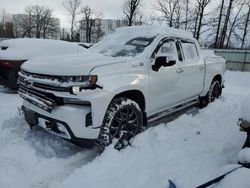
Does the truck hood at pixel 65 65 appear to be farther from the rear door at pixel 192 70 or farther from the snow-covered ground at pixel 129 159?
the rear door at pixel 192 70

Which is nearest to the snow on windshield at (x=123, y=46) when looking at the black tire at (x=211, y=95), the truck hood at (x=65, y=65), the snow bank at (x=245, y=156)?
the truck hood at (x=65, y=65)

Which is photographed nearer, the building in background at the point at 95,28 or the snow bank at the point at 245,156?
the snow bank at the point at 245,156

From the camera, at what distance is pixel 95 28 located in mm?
48406

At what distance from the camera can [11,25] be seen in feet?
193

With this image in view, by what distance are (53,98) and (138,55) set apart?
1.51 m

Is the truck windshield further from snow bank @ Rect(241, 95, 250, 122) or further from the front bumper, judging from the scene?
snow bank @ Rect(241, 95, 250, 122)

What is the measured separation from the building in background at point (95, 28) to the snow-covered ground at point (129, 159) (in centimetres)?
4084

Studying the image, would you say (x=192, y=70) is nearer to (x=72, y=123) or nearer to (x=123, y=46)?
(x=123, y=46)

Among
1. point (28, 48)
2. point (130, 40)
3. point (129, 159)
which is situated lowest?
point (129, 159)

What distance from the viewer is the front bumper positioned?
10.2ft

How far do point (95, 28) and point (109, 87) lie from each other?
154 ft

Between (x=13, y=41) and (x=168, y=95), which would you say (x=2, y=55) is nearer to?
(x=13, y=41)

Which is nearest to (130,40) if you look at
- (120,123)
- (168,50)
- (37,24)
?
(168,50)

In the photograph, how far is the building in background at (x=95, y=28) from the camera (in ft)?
146
